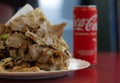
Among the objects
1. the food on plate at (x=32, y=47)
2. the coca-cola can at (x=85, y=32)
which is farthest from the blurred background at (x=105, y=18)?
the food on plate at (x=32, y=47)

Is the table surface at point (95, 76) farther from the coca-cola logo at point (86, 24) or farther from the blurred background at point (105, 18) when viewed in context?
the blurred background at point (105, 18)

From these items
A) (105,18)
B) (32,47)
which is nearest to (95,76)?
(32,47)

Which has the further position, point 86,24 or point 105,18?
point 105,18

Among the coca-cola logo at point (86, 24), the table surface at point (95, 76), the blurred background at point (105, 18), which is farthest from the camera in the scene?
the blurred background at point (105, 18)

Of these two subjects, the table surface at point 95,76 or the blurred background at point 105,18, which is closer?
the table surface at point 95,76

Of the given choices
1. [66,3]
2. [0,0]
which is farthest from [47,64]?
[66,3]

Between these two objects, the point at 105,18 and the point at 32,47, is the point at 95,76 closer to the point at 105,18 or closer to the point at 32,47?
the point at 32,47

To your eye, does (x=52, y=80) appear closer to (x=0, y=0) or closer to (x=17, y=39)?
(x=17, y=39)
